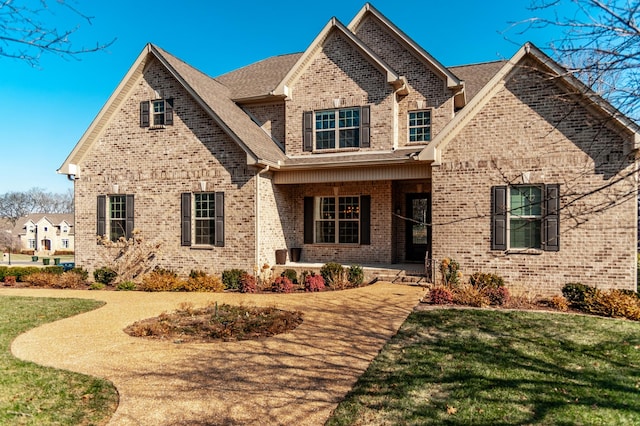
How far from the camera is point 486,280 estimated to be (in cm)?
1073

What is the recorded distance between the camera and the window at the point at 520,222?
35.3 ft

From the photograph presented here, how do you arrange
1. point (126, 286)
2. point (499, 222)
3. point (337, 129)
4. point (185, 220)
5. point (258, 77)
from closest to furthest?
point (499, 222), point (126, 286), point (185, 220), point (337, 129), point (258, 77)

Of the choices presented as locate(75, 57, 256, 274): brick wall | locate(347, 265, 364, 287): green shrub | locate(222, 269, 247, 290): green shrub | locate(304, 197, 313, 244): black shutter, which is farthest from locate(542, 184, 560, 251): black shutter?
locate(222, 269, 247, 290): green shrub

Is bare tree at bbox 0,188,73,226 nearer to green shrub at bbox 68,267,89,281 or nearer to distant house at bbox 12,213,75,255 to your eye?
distant house at bbox 12,213,75,255

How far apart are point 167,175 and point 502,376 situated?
1219cm

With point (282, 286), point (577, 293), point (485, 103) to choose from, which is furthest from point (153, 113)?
point (577, 293)

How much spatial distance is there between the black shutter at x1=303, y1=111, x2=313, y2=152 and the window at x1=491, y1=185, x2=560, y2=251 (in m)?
6.57

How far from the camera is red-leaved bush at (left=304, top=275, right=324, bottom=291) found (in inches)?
468

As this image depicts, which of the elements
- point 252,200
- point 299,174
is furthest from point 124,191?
point 299,174

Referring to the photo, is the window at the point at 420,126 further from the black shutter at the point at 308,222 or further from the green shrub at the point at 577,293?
the green shrub at the point at 577,293

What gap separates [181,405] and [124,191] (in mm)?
11810

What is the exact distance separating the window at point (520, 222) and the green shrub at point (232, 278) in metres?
7.50

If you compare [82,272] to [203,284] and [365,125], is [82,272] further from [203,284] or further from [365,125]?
[365,125]

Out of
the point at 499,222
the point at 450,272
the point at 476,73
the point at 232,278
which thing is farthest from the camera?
the point at 476,73
